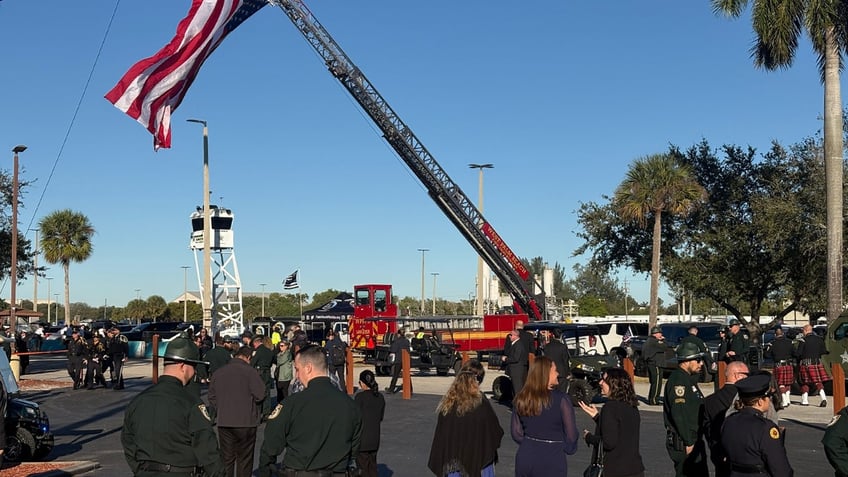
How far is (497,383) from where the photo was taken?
22172 millimetres

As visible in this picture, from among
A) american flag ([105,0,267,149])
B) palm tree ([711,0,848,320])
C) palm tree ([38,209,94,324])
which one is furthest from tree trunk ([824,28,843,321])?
palm tree ([38,209,94,324])

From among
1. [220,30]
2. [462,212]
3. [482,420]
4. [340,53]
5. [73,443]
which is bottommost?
[73,443]

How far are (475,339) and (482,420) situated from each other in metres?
25.9

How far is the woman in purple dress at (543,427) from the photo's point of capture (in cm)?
731

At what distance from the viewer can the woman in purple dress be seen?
7.31 m

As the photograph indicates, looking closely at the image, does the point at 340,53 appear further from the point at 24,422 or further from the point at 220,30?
the point at 24,422

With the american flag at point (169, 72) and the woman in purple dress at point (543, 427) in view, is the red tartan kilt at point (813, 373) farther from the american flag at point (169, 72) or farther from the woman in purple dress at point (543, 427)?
the american flag at point (169, 72)

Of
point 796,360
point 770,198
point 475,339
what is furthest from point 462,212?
point 796,360

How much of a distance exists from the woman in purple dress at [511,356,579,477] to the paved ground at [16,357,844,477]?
491cm

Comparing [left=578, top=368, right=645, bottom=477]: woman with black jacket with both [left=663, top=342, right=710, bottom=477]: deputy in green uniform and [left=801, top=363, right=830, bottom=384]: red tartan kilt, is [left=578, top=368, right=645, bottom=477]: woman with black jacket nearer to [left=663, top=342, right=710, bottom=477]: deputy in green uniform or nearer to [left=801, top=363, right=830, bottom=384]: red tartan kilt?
[left=663, top=342, right=710, bottom=477]: deputy in green uniform

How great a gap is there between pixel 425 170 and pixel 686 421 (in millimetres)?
26790

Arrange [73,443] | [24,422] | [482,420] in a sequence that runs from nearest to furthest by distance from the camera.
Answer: [482,420] → [24,422] → [73,443]

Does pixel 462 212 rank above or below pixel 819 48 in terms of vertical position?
below

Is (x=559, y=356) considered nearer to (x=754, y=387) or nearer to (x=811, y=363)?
(x=811, y=363)
